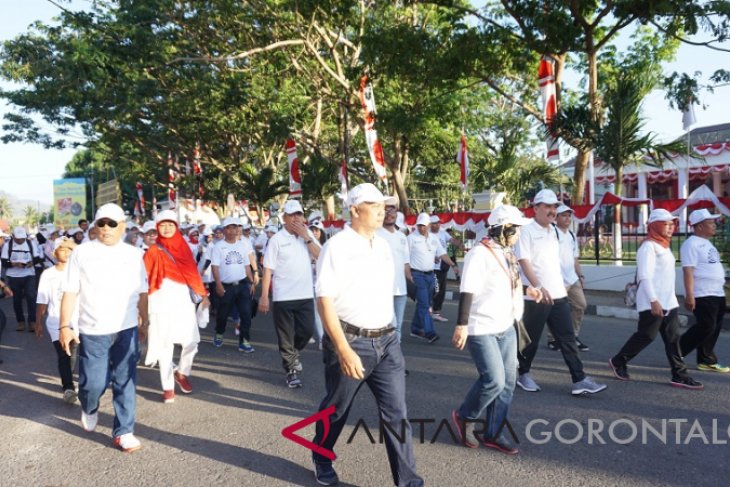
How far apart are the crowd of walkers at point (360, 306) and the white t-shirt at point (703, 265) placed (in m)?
0.01

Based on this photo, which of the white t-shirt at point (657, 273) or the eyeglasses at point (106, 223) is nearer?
the eyeglasses at point (106, 223)

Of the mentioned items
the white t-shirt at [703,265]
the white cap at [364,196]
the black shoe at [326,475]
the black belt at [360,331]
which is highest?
the white cap at [364,196]

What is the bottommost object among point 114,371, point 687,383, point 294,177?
point 687,383

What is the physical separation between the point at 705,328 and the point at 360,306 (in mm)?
4222

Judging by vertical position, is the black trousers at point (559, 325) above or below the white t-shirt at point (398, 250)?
below

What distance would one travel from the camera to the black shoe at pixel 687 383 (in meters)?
5.64

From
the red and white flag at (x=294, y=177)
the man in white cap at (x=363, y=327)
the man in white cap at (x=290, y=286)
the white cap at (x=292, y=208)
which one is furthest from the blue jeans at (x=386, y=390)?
the red and white flag at (x=294, y=177)

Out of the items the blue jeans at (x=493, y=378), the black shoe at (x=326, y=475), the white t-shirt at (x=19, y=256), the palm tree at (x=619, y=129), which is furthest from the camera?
the palm tree at (x=619, y=129)

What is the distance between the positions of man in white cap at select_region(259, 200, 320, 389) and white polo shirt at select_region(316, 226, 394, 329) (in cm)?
277

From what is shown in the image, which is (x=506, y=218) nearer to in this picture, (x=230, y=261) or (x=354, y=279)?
(x=354, y=279)

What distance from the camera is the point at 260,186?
84.8 feet

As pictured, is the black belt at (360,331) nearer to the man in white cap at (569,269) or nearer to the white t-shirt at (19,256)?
the man in white cap at (569,269)

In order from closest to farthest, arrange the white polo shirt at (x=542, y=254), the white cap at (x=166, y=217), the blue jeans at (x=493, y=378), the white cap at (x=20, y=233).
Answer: the blue jeans at (x=493, y=378), the white polo shirt at (x=542, y=254), the white cap at (x=166, y=217), the white cap at (x=20, y=233)

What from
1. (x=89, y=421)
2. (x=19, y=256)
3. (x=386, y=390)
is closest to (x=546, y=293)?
(x=386, y=390)
